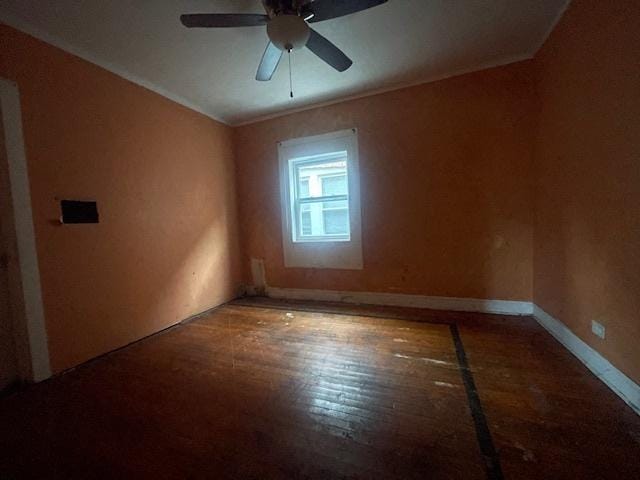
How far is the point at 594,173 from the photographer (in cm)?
159

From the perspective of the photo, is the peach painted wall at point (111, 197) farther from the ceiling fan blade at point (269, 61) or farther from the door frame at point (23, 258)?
the ceiling fan blade at point (269, 61)

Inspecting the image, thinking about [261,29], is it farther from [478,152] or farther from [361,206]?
[478,152]

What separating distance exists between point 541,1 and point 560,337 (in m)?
2.49

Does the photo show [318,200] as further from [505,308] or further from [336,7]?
[505,308]

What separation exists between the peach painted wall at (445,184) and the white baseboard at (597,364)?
20.6 inches

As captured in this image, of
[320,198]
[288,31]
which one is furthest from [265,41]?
[320,198]

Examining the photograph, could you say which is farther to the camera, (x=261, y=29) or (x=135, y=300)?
(x=135, y=300)

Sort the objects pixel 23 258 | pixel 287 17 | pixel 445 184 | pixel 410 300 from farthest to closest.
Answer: pixel 410 300, pixel 445 184, pixel 23 258, pixel 287 17

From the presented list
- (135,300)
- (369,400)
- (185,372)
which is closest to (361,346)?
(369,400)

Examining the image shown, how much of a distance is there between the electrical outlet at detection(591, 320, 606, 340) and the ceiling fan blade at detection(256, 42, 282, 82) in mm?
2750

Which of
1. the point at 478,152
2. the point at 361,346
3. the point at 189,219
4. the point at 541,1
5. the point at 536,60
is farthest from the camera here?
the point at 189,219

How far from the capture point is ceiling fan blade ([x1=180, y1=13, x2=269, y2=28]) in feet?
4.91

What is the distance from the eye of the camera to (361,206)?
3.08 metres

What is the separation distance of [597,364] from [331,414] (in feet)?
5.57
